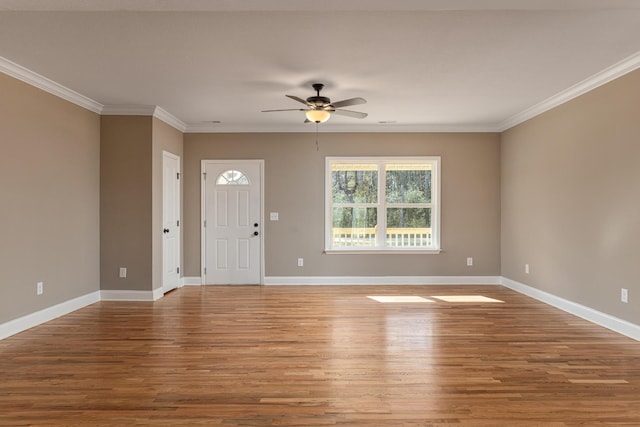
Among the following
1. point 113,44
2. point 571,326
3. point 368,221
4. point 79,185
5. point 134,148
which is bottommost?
point 571,326

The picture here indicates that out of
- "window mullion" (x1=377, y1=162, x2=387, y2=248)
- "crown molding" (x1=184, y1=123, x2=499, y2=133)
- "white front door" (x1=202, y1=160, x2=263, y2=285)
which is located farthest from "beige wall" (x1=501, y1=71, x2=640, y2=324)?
"white front door" (x1=202, y1=160, x2=263, y2=285)

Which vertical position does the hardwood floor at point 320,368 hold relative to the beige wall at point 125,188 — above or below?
below

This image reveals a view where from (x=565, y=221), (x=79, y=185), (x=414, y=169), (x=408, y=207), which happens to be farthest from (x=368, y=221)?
(x=79, y=185)

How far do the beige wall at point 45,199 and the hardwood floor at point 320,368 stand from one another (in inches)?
18.2

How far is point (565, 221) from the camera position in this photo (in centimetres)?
467

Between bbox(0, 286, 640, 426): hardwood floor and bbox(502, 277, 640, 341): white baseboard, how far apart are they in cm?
12

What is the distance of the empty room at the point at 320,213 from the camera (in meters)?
2.54

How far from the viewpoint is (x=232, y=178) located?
6.34 meters

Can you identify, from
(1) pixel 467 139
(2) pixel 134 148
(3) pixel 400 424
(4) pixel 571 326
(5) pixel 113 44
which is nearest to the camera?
(3) pixel 400 424

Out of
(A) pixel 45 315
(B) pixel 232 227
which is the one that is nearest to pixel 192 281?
(B) pixel 232 227

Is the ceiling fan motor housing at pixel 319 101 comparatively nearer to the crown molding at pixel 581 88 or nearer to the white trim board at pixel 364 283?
the crown molding at pixel 581 88

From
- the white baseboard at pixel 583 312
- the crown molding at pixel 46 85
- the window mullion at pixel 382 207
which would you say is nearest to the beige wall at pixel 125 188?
the crown molding at pixel 46 85

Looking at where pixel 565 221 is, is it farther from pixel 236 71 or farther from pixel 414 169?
pixel 236 71

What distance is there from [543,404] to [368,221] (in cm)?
425
